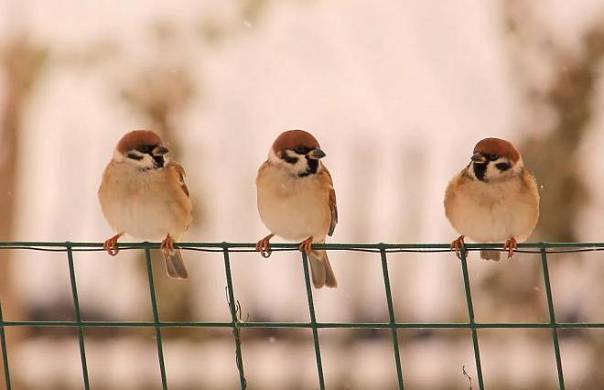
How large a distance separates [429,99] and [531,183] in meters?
3.31

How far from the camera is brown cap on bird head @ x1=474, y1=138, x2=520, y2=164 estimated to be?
6.56 feet

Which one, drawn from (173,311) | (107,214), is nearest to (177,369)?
(173,311)

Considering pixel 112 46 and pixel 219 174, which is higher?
pixel 112 46

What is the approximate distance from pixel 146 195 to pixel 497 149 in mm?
652

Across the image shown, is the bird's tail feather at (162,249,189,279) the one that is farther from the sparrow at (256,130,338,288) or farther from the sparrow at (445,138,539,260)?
the sparrow at (445,138,539,260)

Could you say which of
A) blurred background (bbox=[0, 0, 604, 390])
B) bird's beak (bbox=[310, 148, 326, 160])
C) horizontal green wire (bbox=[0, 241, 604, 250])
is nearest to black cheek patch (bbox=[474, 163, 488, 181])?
bird's beak (bbox=[310, 148, 326, 160])

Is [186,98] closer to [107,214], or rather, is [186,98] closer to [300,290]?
[300,290]

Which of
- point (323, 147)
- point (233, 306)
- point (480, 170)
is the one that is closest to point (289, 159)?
point (480, 170)

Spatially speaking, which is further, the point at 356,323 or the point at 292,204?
the point at 292,204

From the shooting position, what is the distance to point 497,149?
2.01 m

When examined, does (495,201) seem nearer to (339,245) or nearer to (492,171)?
(492,171)

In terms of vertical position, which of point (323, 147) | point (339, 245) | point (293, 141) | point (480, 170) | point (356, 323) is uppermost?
point (323, 147)

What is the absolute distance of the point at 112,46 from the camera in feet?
16.9

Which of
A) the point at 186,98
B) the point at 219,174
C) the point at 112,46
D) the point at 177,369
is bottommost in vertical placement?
the point at 177,369
